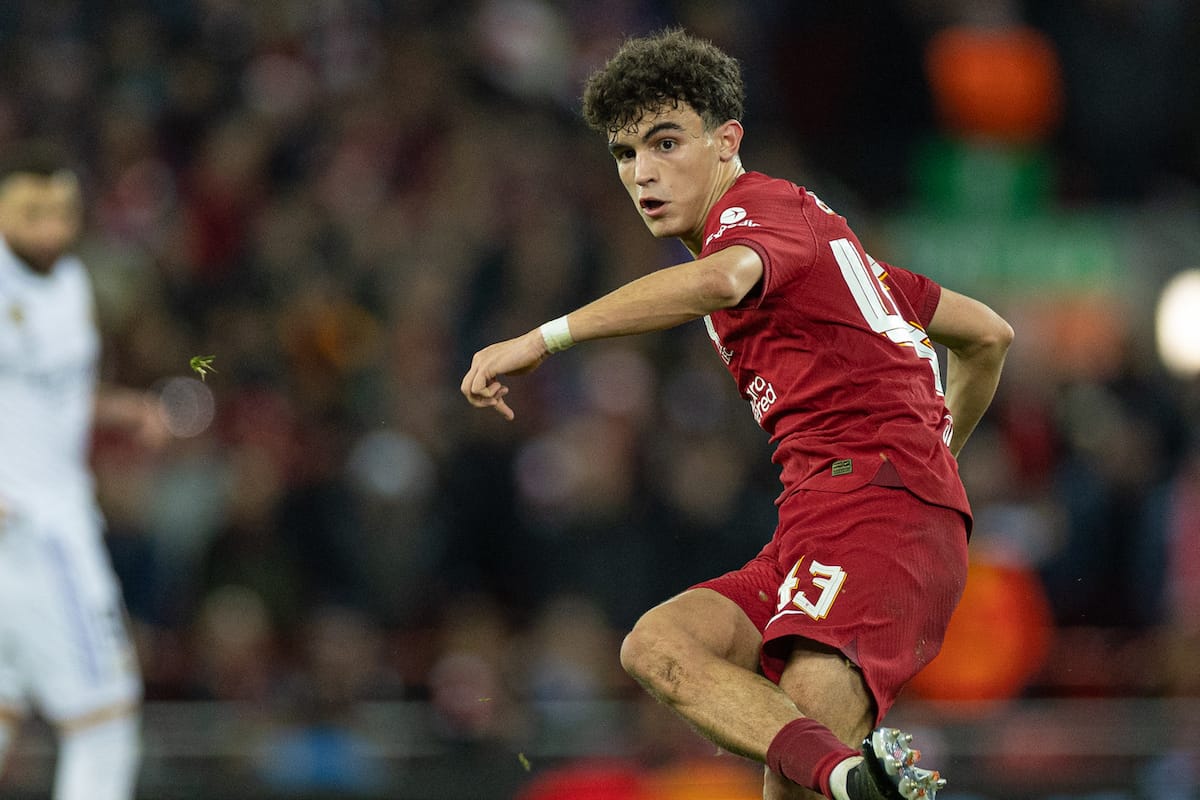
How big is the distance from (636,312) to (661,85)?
2.79 ft

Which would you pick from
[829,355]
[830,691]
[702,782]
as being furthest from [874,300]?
[702,782]

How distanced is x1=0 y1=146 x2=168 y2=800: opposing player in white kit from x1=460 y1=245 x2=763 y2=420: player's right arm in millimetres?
3228

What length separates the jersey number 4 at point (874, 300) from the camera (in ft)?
15.7

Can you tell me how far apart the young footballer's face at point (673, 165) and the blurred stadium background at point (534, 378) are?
162 inches

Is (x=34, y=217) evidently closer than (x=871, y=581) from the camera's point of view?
No

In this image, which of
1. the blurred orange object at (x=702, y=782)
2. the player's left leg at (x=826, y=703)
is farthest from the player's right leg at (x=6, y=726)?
the player's left leg at (x=826, y=703)

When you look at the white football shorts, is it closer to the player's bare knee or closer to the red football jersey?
the player's bare knee

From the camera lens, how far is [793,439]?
16.0 ft

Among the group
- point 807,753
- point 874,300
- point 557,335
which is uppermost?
point 874,300

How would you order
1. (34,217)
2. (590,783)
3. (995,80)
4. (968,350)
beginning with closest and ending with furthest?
(968,350), (34,217), (590,783), (995,80)

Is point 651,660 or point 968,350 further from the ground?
point 968,350

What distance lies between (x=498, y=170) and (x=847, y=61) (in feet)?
9.23

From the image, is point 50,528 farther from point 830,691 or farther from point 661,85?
point 830,691

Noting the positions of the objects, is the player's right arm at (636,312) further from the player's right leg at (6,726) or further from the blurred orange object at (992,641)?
the blurred orange object at (992,641)
